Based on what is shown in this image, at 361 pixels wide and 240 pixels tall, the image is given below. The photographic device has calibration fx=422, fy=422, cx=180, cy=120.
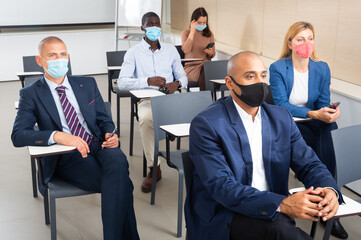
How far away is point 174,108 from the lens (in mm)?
3146

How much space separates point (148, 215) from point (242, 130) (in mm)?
Answer: 1465

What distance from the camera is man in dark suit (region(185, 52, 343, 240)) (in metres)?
1.76

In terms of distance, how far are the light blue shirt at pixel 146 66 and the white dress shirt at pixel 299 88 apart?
122cm

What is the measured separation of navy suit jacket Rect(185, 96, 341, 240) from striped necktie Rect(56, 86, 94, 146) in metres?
1.02

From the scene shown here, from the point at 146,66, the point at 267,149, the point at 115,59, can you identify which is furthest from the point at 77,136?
the point at 115,59

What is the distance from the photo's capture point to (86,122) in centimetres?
282

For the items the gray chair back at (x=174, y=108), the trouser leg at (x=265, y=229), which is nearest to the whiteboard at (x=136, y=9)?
the gray chair back at (x=174, y=108)

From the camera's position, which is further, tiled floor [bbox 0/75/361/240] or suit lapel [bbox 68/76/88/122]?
tiled floor [bbox 0/75/361/240]

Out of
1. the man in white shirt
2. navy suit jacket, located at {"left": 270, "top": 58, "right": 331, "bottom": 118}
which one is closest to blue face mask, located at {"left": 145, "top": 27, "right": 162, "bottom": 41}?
the man in white shirt

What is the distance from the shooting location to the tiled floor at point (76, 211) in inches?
115

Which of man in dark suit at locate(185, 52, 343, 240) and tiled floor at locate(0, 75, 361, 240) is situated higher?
man in dark suit at locate(185, 52, 343, 240)

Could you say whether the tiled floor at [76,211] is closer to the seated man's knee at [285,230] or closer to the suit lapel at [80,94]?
the suit lapel at [80,94]

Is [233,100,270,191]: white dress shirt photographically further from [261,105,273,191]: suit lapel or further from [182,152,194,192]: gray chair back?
[182,152,194,192]: gray chair back

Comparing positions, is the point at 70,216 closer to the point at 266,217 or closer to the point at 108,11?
the point at 266,217
